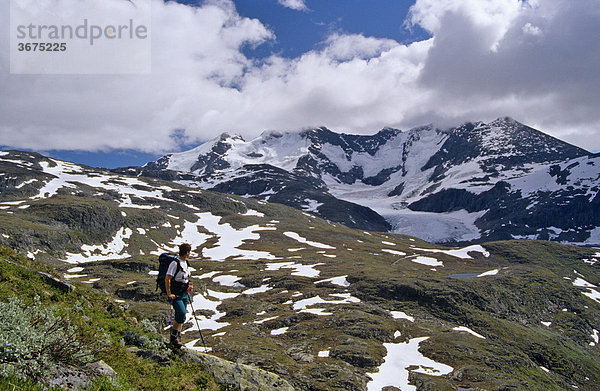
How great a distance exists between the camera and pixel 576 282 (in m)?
124

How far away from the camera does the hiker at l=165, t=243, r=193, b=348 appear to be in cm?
1246

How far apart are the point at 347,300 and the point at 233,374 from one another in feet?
198

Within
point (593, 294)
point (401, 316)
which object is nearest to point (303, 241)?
point (401, 316)

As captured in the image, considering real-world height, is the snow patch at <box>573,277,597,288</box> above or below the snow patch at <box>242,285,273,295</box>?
below

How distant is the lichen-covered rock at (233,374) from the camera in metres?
12.5

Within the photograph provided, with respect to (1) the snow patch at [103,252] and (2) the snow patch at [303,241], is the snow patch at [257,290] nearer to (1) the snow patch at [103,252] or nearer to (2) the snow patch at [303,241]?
(1) the snow patch at [103,252]

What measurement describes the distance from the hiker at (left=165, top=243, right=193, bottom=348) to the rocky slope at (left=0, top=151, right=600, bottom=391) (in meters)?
4.65

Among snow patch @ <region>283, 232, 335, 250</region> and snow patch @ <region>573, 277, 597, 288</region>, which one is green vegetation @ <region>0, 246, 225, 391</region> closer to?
snow patch @ <region>283, 232, 335, 250</region>

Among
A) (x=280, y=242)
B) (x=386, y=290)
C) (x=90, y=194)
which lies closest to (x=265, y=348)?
(x=386, y=290)

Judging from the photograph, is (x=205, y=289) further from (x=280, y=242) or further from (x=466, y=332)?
(x=280, y=242)

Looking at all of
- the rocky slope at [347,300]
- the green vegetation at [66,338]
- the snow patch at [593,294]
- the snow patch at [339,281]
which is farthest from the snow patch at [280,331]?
the snow patch at [593,294]

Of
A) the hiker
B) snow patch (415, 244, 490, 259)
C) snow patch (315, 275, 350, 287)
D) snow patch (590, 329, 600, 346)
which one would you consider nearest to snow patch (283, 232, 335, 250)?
snow patch (415, 244, 490, 259)

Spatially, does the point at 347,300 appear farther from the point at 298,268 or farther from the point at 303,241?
the point at 303,241

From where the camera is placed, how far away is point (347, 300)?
71.1 meters
